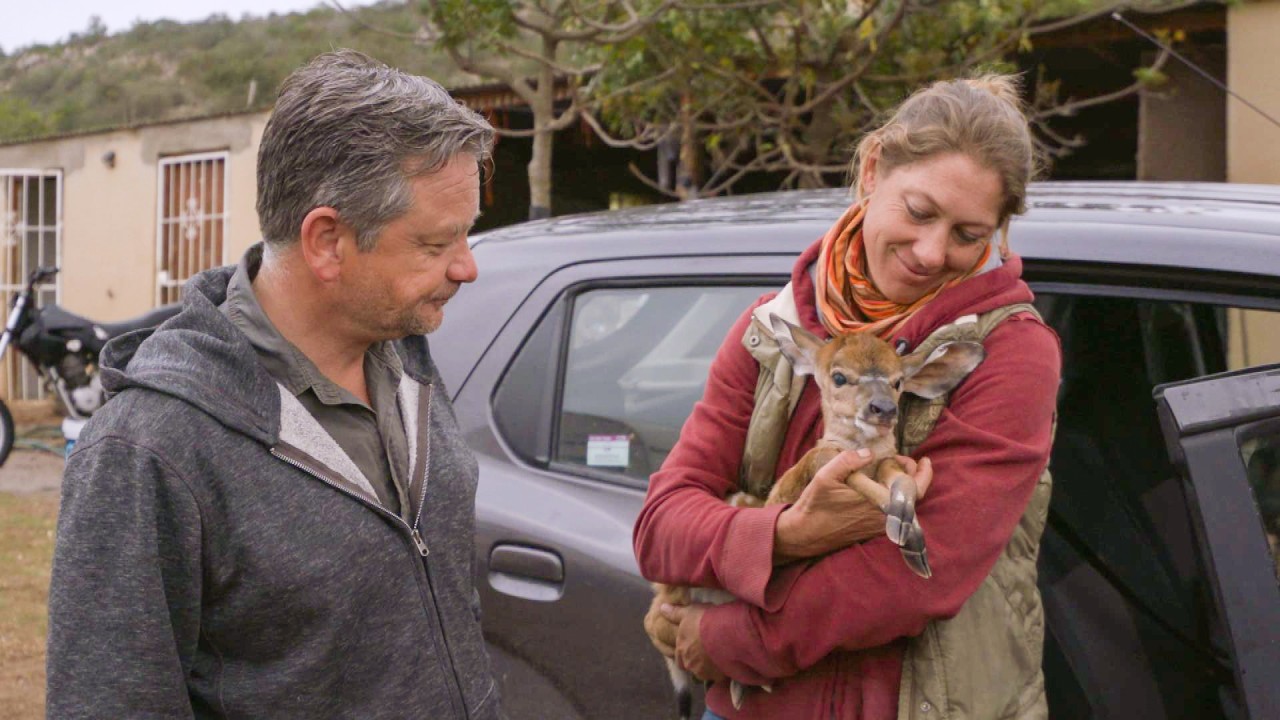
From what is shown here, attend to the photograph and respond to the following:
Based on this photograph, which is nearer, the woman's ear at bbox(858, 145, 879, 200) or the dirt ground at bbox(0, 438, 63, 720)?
the woman's ear at bbox(858, 145, 879, 200)

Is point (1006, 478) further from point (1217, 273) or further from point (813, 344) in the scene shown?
point (1217, 273)

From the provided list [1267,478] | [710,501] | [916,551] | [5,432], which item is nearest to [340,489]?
[710,501]

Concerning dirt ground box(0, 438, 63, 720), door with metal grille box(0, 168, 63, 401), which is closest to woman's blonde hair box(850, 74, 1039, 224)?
dirt ground box(0, 438, 63, 720)

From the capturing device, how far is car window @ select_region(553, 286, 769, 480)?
3062 mm

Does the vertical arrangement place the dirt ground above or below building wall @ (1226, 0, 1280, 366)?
below

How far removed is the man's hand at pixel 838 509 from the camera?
2004 millimetres

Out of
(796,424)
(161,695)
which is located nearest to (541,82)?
(796,424)

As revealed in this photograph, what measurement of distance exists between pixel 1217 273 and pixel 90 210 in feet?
48.2

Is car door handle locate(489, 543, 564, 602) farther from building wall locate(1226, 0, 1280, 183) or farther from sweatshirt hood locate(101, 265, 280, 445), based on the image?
building wall locate(1226, 0, 1280, 183)

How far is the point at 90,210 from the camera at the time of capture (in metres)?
14.7

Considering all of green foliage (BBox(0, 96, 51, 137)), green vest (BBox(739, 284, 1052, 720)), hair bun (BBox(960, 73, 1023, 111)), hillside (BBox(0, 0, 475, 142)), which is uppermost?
hillside (BBox(0, 0, 475, 142))

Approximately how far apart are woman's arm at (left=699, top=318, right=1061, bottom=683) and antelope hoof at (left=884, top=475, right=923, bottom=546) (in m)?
0.06

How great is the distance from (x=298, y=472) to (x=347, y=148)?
501 millimetres

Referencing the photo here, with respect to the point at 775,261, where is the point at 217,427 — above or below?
below
